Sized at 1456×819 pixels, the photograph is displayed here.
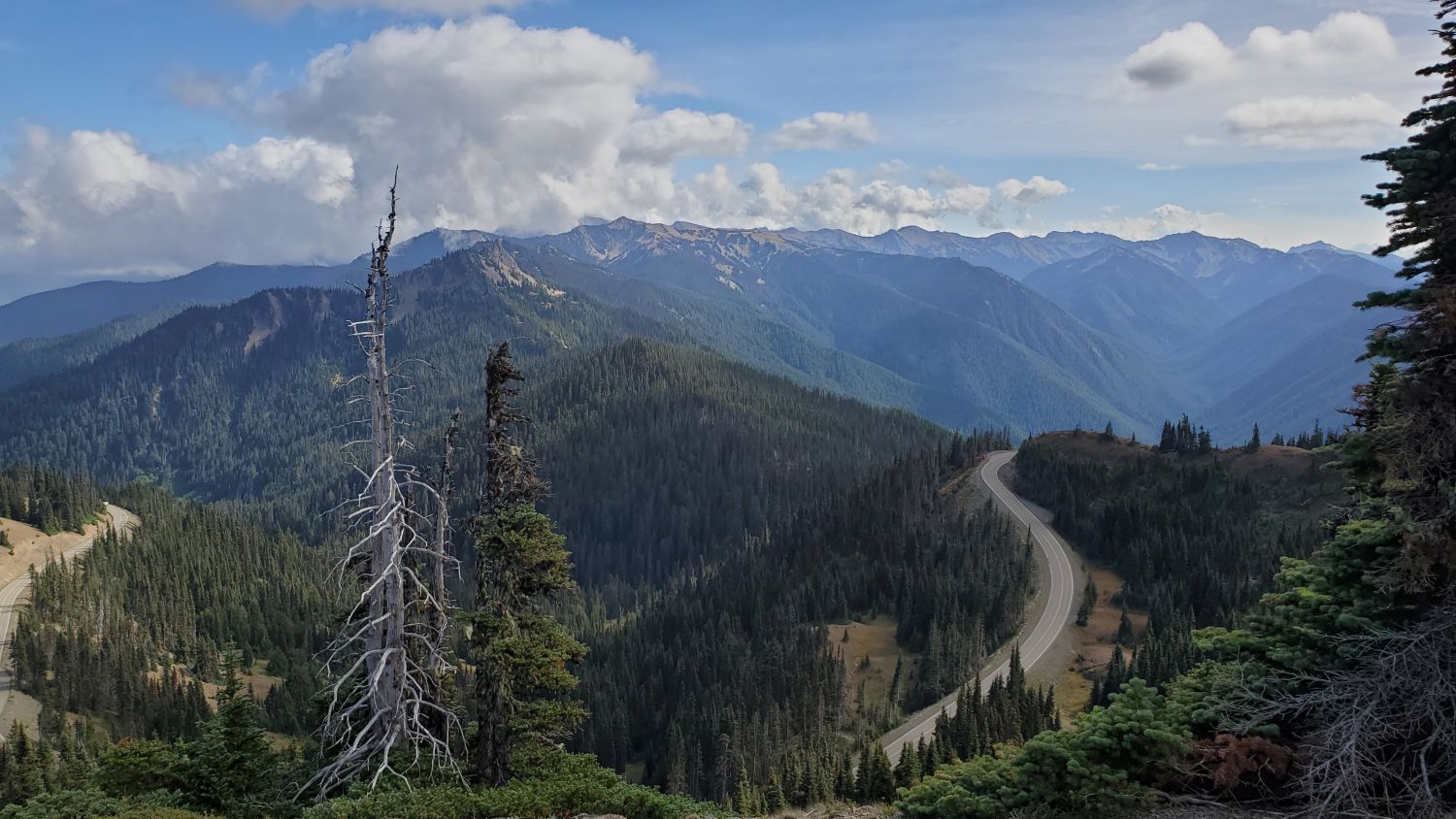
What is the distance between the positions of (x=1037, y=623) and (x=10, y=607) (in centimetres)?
16396

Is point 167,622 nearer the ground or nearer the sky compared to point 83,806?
nearer the ground

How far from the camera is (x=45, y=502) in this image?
Answer: 538 feet

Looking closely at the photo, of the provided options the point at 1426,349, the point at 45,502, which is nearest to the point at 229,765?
the point at 1426,349

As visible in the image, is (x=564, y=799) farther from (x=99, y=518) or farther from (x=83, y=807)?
(x=99, y=518)

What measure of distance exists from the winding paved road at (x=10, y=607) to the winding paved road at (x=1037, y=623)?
11595 cm

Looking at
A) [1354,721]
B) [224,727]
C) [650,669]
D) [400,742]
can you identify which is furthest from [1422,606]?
[650,669]

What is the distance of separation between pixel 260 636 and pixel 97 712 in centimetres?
3865

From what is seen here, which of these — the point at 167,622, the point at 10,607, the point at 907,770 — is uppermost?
the point at 907,770

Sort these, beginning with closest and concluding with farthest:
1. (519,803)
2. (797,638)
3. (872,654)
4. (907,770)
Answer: (519,803)
(907,770)
(872,654)
(797,638)

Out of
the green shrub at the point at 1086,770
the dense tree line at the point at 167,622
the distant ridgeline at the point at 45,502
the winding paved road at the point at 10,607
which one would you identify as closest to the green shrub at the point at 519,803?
the green shrub at the point at 1086,770

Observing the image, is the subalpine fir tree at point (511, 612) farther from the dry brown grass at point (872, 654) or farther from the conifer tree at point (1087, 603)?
the conifer tree at point (1087, 603)

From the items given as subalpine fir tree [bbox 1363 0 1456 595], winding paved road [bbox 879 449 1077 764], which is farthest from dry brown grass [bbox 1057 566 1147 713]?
subalpine fir tree [bbox 1363 0 1456 595]

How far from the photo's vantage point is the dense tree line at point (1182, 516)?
10275cm

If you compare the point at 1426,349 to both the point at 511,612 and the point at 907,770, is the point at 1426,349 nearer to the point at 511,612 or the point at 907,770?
the point at 511,612
